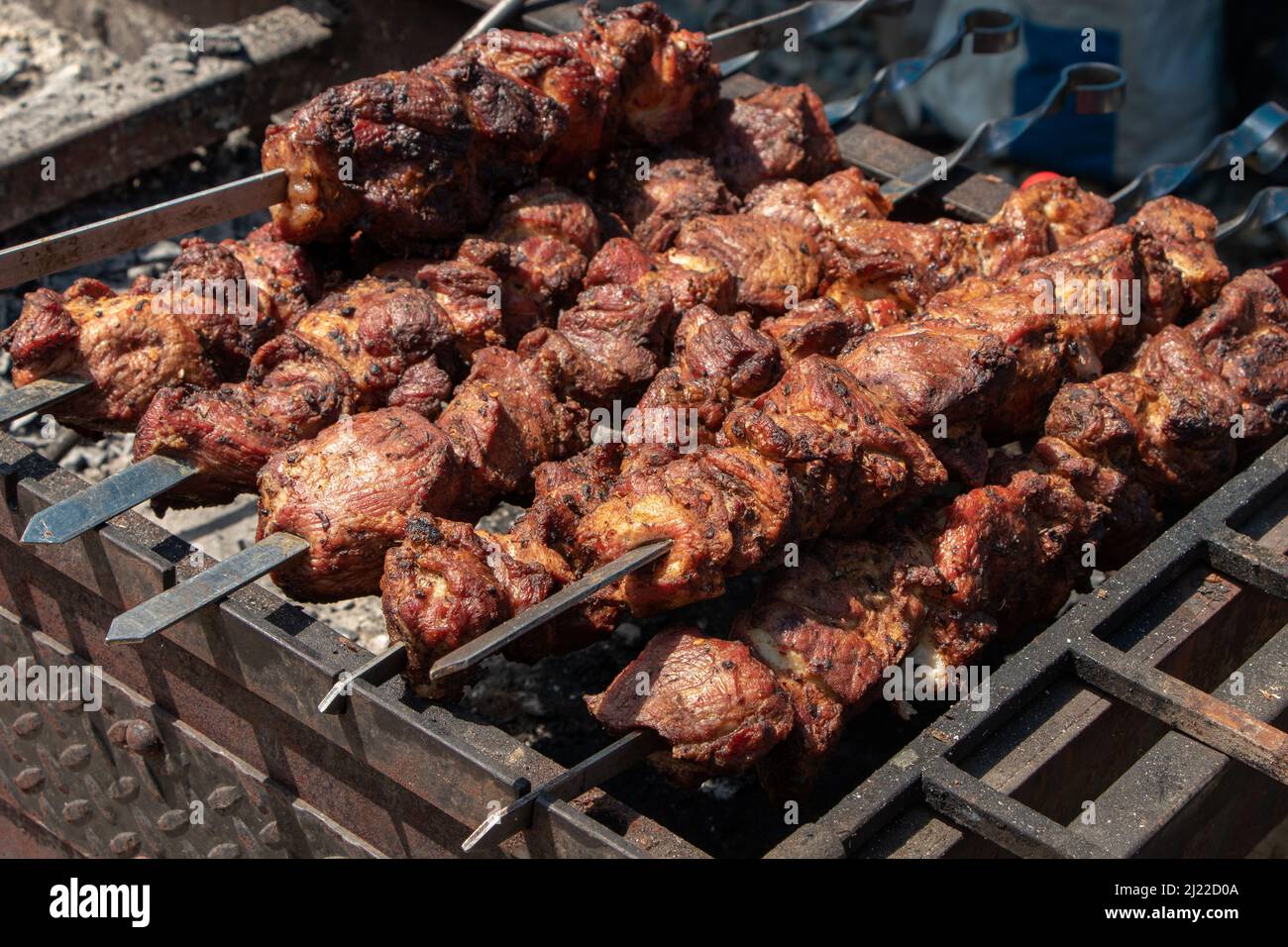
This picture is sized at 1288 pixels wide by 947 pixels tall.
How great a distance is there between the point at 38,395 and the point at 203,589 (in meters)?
0.85

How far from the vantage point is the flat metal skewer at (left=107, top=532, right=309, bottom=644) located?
290 centimetres

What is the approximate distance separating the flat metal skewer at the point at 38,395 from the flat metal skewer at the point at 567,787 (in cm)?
150

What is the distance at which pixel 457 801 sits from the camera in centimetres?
293

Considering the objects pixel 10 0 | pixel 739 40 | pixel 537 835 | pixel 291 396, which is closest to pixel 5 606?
pixel 291 396

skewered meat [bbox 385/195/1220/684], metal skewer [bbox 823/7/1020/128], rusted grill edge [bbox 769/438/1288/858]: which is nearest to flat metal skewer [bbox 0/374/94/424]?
skewered meat [bbox 385/195/1220/684]

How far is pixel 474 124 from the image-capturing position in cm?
406

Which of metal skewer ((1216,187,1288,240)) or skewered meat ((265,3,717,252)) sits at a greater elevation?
skewered meat ((265,3,717,252))

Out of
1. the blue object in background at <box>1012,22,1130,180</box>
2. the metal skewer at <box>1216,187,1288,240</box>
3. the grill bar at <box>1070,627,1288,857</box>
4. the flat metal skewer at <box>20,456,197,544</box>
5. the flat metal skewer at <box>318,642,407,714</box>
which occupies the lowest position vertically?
the blue object in background at <box>1012,22,1130,180</box>

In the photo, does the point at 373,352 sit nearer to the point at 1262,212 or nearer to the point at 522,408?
the point at 522,408

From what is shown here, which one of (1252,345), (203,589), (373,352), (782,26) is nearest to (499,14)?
(782,26)

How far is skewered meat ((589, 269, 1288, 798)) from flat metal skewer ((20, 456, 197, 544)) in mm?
1158

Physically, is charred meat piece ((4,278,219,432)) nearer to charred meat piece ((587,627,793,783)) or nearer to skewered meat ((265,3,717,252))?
skewered meat ((265,3,717,252))

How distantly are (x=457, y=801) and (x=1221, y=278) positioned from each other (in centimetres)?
288

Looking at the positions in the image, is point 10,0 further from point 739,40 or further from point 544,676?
point 544,676
